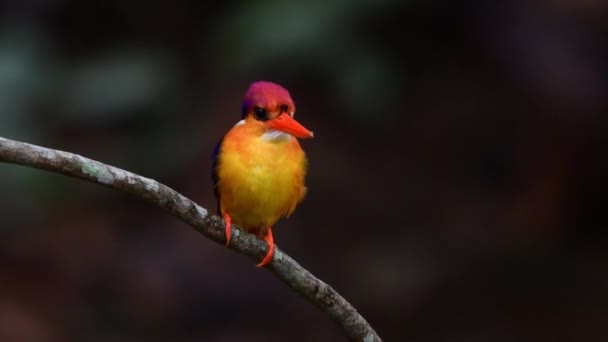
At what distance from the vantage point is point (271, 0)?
5660 mm

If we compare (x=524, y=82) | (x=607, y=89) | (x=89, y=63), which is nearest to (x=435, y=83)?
(x=524, y=82)

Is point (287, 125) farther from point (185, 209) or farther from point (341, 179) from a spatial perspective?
point (341, 179)

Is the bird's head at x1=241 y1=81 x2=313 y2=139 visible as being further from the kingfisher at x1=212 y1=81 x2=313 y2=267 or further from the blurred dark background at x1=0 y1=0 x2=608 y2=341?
the blurred dark background at x1=0 y1=0 x2=608 y2=341

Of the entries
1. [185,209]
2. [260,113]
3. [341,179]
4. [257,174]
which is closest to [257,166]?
[257,174]

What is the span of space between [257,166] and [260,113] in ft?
0.62

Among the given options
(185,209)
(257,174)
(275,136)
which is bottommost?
(185,209)

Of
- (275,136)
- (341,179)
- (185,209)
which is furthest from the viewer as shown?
(341,179)

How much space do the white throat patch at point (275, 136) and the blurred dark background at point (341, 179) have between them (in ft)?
8.97

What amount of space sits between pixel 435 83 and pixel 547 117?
0.67 metres

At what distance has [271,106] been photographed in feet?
9.89

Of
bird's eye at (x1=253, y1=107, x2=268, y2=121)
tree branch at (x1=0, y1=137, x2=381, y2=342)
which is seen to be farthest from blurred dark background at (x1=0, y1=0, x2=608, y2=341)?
tree branch at (x1=0, y1=137, x2=381, y2=342)

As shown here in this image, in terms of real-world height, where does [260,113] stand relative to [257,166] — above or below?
above

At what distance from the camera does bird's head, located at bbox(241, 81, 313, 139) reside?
2994 millimetres

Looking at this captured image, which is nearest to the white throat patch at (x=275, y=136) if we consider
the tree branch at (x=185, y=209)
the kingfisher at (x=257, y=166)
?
the kingfisher at (x=257, y=166)
